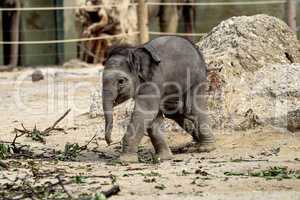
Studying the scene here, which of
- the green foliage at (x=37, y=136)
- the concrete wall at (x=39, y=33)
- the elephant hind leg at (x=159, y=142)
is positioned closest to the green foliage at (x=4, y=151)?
the green foliage at (x=37, y=136)

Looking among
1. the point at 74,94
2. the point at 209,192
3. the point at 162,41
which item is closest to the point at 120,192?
the point at 209,192

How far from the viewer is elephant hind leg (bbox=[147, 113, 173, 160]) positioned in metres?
8.39

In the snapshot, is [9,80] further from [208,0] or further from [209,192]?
[209,192]

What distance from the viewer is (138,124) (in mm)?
8227

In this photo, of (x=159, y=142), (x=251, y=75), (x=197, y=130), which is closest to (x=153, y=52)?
(x=159, y=142)

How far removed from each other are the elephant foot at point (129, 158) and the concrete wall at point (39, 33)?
40.1ft

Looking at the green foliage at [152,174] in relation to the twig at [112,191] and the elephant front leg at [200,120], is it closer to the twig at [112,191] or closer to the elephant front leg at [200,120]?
the twig at [112,191]

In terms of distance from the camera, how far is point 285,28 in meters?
10.7

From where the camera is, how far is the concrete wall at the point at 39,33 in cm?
2031

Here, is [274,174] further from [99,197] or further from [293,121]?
[293,121]

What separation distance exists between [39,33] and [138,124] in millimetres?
12772

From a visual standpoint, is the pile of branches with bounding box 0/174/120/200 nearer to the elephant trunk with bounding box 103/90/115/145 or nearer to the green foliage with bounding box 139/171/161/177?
the green foliage with bounding box 139/171/161/177

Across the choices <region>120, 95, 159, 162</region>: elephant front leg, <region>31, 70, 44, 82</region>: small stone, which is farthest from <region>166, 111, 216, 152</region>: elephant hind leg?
<region>31, 70, 44, 82</region>: small stone

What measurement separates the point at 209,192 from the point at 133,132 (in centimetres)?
203
